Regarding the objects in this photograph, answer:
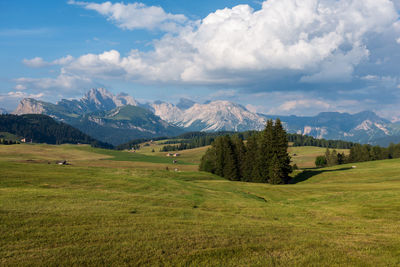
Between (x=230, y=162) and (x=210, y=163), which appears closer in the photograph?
(x=230, y=162)

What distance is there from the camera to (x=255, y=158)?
89.8 m

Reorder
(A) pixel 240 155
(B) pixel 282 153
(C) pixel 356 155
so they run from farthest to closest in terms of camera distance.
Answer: (C) pixel 356 155 < (A) pixel 240 155 < (B) pixel 282 153

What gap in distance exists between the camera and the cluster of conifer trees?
3100 inches

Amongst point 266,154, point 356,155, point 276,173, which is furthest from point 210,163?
point 356,155

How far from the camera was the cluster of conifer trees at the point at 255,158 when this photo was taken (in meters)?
78.7

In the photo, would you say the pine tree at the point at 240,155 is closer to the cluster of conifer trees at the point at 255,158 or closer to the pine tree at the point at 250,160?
Answer: the cluster of conifer trees at the point at 255,158

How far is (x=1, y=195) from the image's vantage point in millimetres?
25203

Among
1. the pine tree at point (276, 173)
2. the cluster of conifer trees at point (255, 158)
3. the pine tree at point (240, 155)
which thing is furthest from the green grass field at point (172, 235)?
the pine tree at point (240, 155)

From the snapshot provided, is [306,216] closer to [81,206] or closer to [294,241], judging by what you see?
[294,241]

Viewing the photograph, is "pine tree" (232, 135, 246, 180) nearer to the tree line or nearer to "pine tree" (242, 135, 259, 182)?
"pine tree" (242, 135, 259, 182)

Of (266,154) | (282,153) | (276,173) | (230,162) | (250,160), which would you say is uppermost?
(282,153)

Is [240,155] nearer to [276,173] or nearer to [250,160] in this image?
[250,160]

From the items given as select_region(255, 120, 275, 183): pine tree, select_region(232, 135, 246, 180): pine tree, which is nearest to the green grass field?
select_region(255, 120, 275, 183): pine tree

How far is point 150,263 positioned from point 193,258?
2.20 metres
